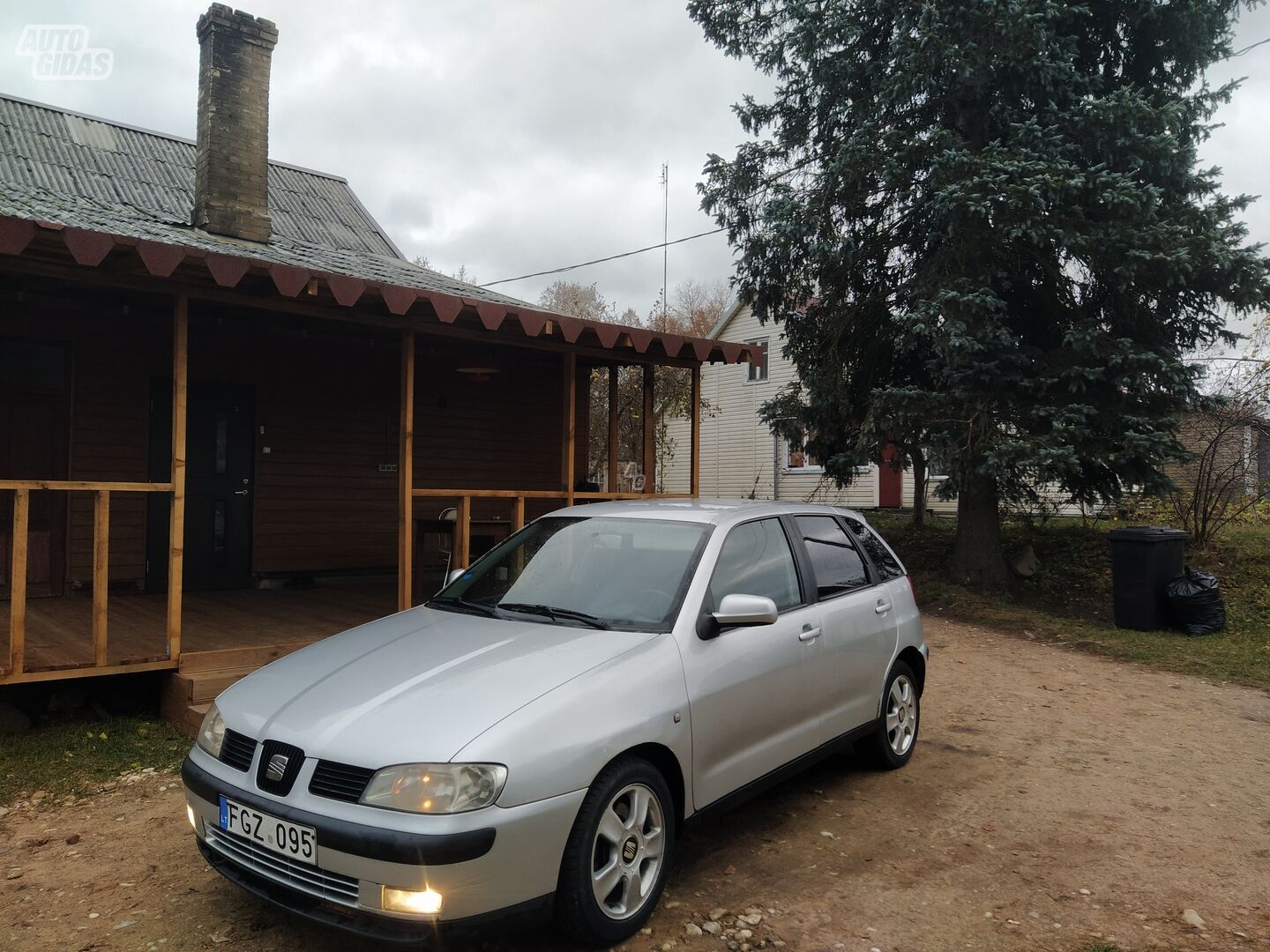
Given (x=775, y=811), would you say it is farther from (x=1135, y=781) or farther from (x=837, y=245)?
(x=837, y=245)

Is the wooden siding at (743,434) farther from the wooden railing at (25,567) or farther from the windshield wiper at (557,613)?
the windshield wiper at (557,613)

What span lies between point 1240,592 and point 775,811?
362 inches

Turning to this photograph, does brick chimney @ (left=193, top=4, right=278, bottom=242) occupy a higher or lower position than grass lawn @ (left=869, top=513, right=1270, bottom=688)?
higher

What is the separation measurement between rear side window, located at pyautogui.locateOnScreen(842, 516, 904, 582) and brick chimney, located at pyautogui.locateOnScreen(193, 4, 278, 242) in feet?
22.6

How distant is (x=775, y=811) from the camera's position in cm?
459

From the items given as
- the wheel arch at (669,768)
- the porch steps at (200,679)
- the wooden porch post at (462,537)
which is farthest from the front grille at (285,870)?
the wooden porch post at (462,537)

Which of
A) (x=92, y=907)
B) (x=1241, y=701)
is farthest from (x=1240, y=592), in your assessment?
(x=92, y=907)

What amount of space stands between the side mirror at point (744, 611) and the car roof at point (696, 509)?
2.04 feet

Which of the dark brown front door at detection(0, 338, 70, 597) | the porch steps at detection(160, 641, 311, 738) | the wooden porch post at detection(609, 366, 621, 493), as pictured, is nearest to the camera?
the porch steps at detection(160, 641, 311, 738)

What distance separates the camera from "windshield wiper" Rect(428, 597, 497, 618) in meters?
4.11

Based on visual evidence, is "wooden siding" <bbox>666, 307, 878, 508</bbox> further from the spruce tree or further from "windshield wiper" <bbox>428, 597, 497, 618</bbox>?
"windshield wiper" <bbox>428, 597, 497, 618</bbox>

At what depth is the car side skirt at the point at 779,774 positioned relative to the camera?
3625 mm

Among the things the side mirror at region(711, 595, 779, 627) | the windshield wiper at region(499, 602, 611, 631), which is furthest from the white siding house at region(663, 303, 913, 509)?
the side mirror at region(711, 595, 779, 627)

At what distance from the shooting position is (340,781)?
2.87 meters
